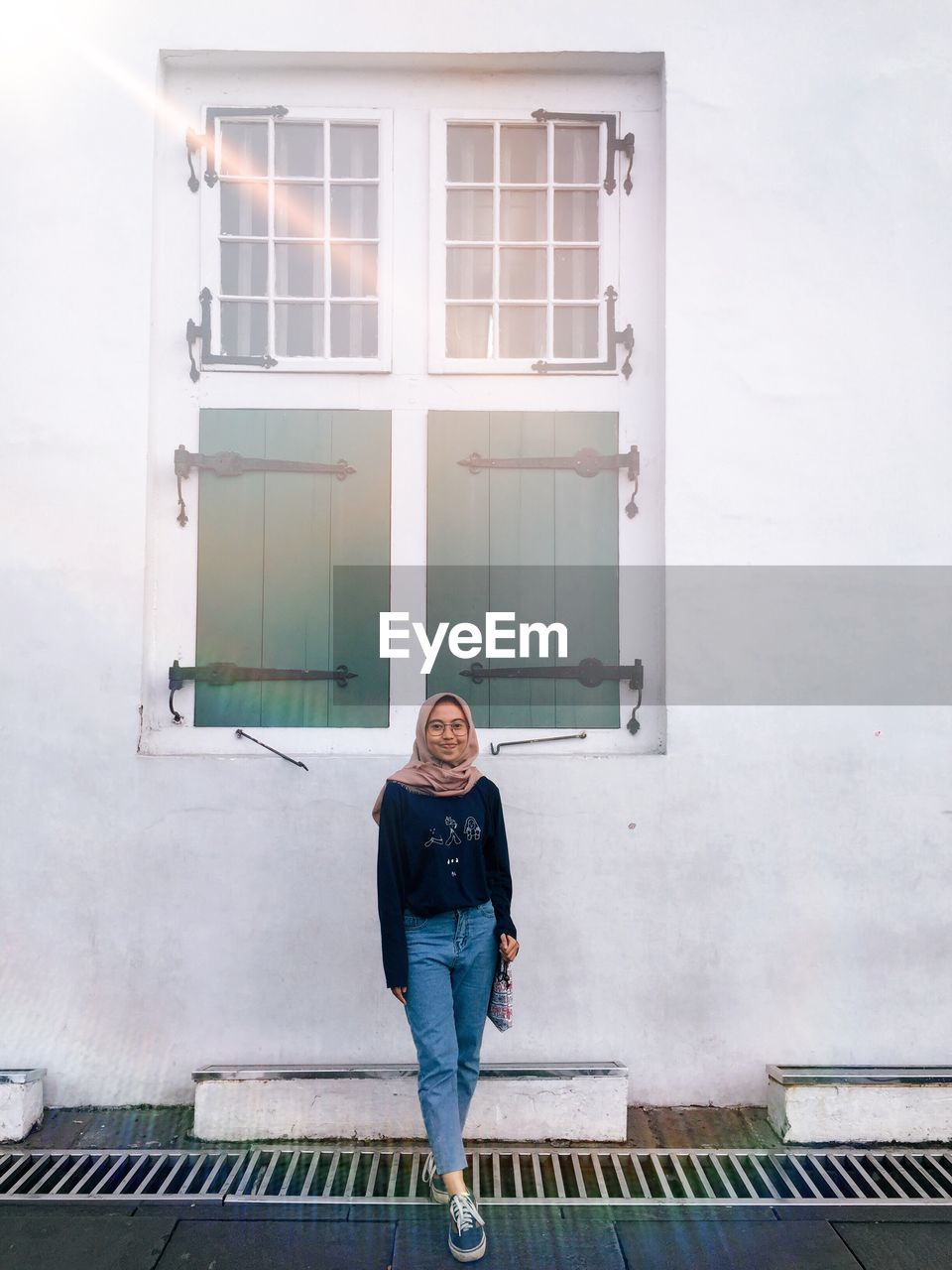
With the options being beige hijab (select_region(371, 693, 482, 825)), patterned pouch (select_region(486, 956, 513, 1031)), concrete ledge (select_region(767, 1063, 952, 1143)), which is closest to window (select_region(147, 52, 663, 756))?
beige hijab (select_region(371, 693, 482, 825))

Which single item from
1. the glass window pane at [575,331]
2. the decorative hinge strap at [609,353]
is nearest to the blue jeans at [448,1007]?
the decorative hinge strap at [609,353]

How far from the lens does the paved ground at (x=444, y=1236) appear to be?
3258 mm

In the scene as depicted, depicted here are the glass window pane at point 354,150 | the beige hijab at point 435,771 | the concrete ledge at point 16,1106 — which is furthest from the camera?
the glass window pane at point 354,150

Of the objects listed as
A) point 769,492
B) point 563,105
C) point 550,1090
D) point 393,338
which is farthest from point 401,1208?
point 563,105

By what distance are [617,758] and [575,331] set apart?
2056 millimetres

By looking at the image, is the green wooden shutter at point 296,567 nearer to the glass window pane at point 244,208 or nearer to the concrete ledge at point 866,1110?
the glass window pane at point 244,208

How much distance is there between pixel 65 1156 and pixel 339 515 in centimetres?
290

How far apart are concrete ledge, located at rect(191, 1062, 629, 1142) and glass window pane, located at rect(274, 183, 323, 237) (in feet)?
12.5

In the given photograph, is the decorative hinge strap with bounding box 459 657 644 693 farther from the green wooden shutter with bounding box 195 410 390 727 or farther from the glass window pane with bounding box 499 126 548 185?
the glass window pane with bounding box 499 126 548 185

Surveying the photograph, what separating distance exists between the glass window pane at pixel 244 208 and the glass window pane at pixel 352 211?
333 millimetres

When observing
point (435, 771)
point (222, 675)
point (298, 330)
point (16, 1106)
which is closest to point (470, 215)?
point (298, 330)

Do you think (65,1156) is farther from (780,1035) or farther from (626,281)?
(626,281)

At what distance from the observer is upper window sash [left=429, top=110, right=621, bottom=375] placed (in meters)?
4.72

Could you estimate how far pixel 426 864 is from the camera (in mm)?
3469
